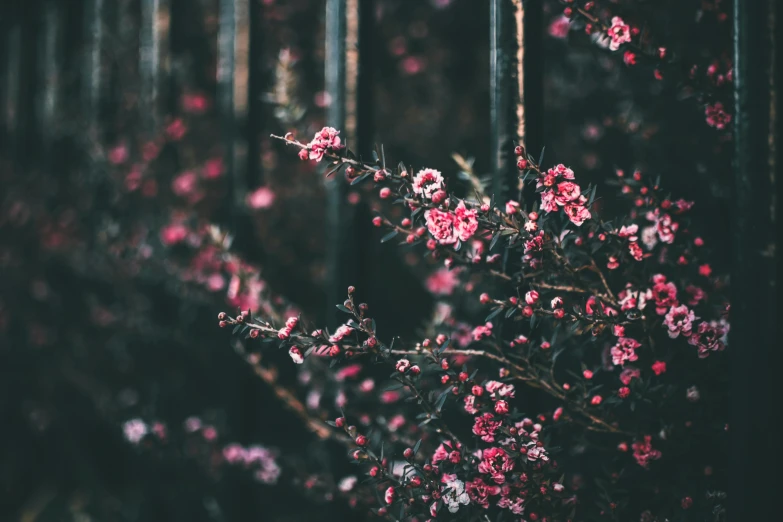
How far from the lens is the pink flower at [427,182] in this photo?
3.90ft

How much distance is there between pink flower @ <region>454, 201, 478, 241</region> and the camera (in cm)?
116

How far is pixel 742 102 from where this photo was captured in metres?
1.21

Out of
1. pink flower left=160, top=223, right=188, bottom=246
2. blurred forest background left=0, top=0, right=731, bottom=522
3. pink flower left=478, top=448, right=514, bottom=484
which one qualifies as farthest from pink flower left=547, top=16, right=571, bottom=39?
pink flower left=160, top=223, right=188, bottom=246

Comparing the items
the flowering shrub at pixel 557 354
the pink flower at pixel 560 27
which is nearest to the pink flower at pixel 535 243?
the flowering shrub at pixel 557 354

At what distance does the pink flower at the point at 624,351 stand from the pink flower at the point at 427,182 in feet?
1.51

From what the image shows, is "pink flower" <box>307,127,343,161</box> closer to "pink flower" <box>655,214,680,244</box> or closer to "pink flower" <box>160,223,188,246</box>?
"pink flower" <box>655,214,680,244</box>

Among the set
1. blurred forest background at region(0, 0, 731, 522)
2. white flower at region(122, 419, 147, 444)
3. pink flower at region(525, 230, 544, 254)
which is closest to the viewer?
pink flower at region(525, 230, 544, 254)

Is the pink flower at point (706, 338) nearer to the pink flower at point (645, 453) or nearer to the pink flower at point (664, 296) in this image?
the pink flower at point (664, 296)

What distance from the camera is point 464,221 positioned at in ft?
3.86

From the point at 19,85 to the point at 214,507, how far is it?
125 inches

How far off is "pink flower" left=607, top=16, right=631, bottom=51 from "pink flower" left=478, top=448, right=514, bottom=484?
2.71ft

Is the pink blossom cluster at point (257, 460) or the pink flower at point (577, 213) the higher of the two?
the pink flower at point (577, 213)

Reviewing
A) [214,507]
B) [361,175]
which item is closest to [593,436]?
[361,175]

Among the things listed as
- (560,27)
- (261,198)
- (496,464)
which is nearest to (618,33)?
(560,27)
